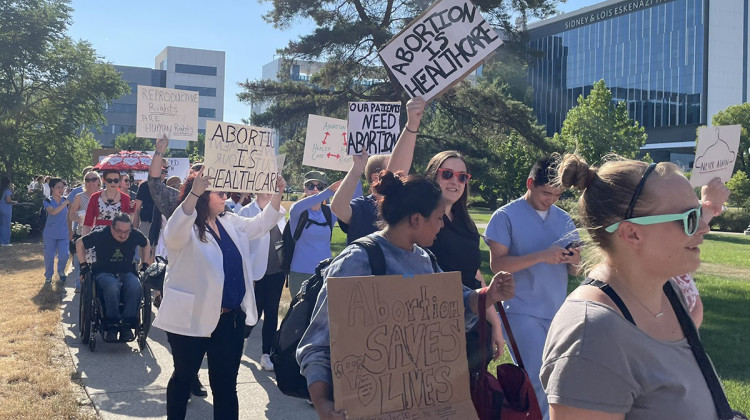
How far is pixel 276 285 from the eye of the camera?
7.51 m

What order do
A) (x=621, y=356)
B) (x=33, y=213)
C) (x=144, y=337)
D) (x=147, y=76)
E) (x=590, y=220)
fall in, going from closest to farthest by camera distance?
1. (x=621, y=356)
2. (x=590, y=220)
3. (x=144, y=337)
4. (x=33, y=213)
5. (x=147, y=76)

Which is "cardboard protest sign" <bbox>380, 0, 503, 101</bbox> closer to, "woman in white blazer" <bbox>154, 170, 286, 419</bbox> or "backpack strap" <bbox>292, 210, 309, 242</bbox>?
"woman in white blazer" <bbox>154, 170, 286, 419</bbox>

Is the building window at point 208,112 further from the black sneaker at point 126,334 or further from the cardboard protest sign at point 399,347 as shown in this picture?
the cardboard protest sign at point 399,347

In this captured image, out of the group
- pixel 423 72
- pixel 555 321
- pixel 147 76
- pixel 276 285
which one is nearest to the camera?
pixel 555 321

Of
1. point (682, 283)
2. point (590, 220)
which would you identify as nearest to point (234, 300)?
point (682, 283)

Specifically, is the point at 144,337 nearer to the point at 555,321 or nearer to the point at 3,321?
the point at 3,321

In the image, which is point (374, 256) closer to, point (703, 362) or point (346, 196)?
point (703, 362)

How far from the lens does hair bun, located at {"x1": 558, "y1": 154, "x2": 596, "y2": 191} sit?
225 centimetres

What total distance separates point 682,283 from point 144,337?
19.1 ft

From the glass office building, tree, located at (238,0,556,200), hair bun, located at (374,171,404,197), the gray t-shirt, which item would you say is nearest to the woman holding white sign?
hair bun, located at (374,171,404,197)

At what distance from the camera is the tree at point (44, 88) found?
120ft

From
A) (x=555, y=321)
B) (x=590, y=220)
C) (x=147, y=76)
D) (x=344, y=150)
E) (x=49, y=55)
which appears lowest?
(x=555, y=321)

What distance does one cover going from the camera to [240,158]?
19.0 feet

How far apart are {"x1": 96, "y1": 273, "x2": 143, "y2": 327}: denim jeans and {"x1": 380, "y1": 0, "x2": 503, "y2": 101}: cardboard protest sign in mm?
4149
